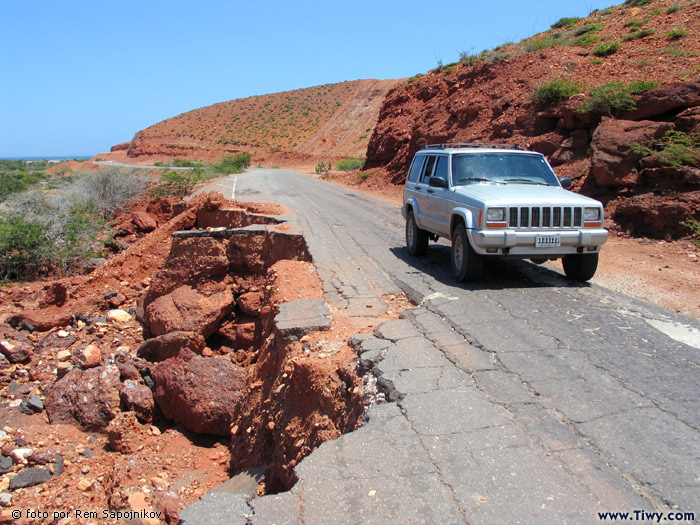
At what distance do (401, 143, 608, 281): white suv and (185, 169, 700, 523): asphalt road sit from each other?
2.04 feet

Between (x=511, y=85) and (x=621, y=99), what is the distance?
8.63 m

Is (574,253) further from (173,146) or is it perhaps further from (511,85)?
(173,146)

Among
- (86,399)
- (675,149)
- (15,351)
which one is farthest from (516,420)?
(675,149)

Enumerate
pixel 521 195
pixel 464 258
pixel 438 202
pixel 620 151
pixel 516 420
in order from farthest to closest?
pixel 620 151 → pixel 438 202 → pixel 464 258 → pixel 521 195 → pixel 516 420

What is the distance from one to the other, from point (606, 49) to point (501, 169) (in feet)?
49.5

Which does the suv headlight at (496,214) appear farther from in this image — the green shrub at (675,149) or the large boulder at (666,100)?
the large boulder at (666,100)

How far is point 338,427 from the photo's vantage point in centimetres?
426

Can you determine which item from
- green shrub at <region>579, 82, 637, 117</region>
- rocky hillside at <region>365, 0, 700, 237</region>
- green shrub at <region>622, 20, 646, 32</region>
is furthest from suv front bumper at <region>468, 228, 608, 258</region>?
green shrub at <region>622, 20, 646, 32</region>

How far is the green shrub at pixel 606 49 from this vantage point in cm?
1947

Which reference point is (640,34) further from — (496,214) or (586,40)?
(496,214)

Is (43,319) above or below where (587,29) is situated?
below

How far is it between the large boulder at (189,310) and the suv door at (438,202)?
4.13 metres

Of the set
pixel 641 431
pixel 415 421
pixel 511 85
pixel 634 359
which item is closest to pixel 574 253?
pixel 634 359

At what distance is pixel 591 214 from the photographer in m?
6.92
